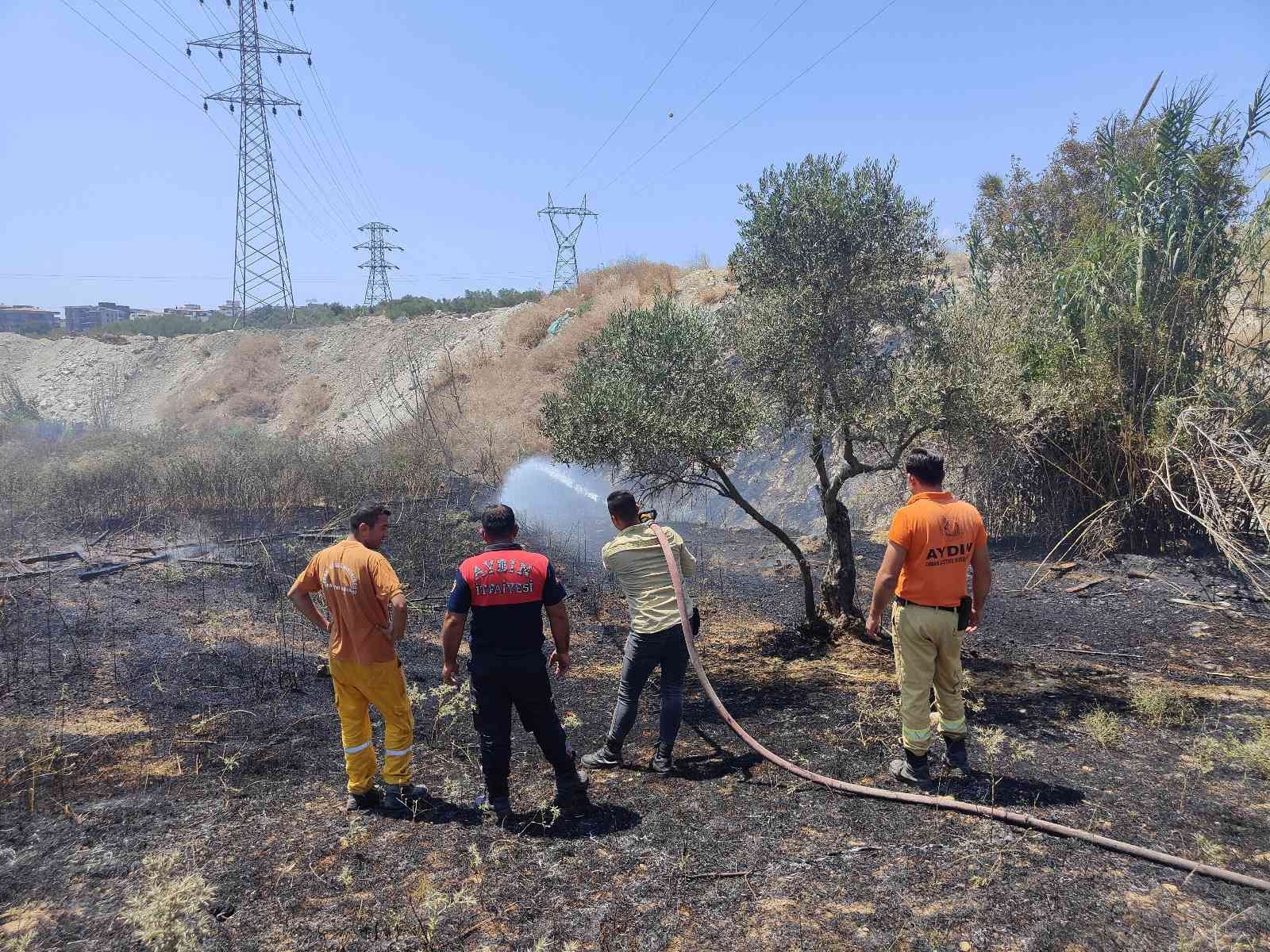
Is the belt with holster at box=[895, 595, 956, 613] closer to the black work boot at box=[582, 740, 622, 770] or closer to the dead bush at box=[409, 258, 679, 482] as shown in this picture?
the black work boot at box=[582, 740, 622, 770]

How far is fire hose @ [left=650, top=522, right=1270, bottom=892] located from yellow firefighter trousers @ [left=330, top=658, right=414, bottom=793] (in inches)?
67.8

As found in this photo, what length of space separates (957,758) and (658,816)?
1.77 m

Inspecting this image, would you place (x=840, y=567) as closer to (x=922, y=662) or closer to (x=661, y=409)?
(x=661, y=409)

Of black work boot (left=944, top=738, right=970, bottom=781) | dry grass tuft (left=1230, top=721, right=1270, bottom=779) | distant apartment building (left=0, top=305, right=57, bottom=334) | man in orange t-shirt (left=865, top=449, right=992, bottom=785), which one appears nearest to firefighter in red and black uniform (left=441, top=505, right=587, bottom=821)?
man in orange t-shirt (left=865, top=449, right=992, bottom=785)

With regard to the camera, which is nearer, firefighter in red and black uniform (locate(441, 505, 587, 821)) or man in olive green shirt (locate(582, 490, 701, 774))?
firefighter in red and black uniform (locate(441, 505, 587, 821))

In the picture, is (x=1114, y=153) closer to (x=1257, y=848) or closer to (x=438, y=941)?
(x=1257, y=848)

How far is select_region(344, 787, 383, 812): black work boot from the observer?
175 inches

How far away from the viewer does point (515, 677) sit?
405 centimetres

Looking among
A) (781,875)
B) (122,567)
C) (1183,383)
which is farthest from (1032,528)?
(122,567)

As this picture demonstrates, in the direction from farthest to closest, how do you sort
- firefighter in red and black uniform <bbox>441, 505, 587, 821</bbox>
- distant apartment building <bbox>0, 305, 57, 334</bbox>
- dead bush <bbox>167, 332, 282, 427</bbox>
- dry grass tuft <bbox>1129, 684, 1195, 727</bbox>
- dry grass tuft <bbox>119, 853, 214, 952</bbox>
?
distant apartment building <bbox>0, 305, 57, 334</bbox> → dead bush <bbox>167, 332, 282, 427</bbox> → dry grass tuft <bbox>1129, 684, 1195, 727</bbox> → firefighter in red and black uniform <bbox>441, 505, 587, 821</bbox> → dry grass tuft <bbox>119, 853, 214, 952</bbox>

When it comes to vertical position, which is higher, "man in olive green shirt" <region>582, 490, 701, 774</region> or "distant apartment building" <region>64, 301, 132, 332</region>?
"distant apartment building" <region>64, 301, 132, 332</region>

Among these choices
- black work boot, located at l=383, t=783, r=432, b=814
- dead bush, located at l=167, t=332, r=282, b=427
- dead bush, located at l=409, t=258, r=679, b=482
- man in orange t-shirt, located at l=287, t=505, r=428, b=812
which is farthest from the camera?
dead bush, located at l=167, t=332, r=282, b=427

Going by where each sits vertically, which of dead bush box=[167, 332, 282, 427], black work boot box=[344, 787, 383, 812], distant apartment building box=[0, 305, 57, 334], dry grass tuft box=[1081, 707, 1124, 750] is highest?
distant apartment building box=[0, 305, 57, 334]

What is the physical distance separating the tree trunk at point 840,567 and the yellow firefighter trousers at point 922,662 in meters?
3.34
